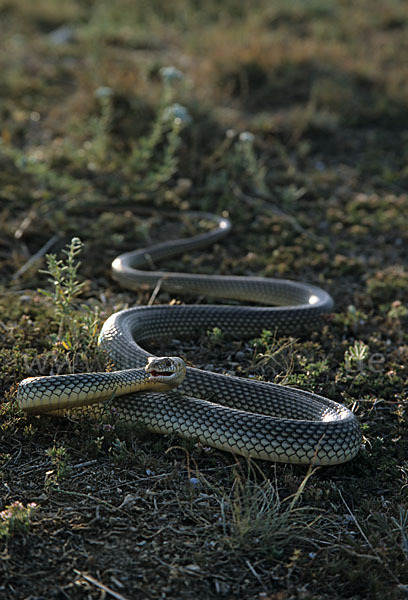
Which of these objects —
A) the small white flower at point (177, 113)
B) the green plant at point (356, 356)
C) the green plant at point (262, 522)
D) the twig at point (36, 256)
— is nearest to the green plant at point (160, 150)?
the small white flower at point (177, 113)

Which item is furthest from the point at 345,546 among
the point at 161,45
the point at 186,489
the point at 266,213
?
the point at 161,45

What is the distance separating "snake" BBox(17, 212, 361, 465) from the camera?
16.0 ft

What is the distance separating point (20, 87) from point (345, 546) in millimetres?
11904

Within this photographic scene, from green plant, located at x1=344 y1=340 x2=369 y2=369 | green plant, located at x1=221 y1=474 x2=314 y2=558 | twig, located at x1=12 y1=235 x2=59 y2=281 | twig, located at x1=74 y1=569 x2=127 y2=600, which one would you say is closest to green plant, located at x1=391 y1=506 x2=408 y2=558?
green plant, located at x1=221 y1=474 x2=314 y2=558

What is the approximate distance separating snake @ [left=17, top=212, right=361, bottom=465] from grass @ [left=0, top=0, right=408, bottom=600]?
154mm

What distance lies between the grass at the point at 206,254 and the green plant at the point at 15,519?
0.02 meters

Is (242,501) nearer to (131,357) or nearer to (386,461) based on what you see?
(386,461)

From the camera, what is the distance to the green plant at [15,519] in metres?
4.04

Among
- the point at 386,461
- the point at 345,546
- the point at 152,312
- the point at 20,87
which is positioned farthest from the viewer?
the point at 20,87

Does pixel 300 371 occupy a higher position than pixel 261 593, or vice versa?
pixel 261 593

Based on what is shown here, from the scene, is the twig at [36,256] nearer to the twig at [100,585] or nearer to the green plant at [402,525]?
the twig at [100,585]

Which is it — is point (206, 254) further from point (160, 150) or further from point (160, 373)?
point (160, 373)

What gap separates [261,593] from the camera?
385 cm

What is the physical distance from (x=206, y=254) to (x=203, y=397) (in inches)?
158
